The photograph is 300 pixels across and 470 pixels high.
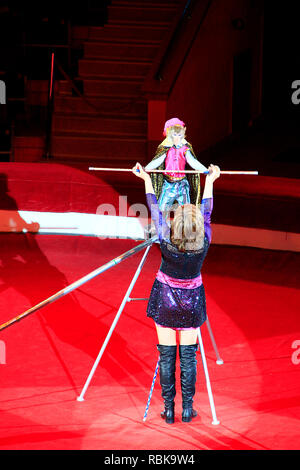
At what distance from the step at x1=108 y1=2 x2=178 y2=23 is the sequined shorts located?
11666mm

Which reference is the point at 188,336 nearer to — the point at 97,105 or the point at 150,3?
the point at 97,105

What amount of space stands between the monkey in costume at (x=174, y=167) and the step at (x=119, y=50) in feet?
26.8

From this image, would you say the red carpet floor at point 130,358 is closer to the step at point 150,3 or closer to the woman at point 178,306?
the woman at point 178,306

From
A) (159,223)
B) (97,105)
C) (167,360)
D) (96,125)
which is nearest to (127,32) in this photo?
(97,105)

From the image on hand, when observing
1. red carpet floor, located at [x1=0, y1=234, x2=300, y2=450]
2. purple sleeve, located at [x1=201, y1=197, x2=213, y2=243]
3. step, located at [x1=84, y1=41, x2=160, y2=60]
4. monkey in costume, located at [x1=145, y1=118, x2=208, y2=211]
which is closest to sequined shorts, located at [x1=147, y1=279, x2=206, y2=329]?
purple sleeve, located at [x1=201, y1=197, x2=213, y2=243]

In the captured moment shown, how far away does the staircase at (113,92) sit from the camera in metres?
13.3

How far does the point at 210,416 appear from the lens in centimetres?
507

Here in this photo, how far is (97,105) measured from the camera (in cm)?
1398

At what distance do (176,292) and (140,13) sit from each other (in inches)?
465

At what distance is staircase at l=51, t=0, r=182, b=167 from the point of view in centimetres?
1328

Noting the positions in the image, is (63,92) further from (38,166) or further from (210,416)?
(210,416)

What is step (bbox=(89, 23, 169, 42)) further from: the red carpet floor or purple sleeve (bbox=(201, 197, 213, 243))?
purple sleeve (bbox=(201, 197, 213, 243))

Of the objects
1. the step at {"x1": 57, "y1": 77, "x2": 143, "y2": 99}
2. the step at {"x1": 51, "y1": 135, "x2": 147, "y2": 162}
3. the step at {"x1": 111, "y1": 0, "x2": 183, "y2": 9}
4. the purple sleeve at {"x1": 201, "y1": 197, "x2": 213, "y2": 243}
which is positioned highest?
the step at {"x1": 111, "y1": 0, "x2": 183, "y2": 9}

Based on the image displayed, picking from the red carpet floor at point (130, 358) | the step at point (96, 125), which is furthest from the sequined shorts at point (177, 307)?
the step at point (96, 125)
